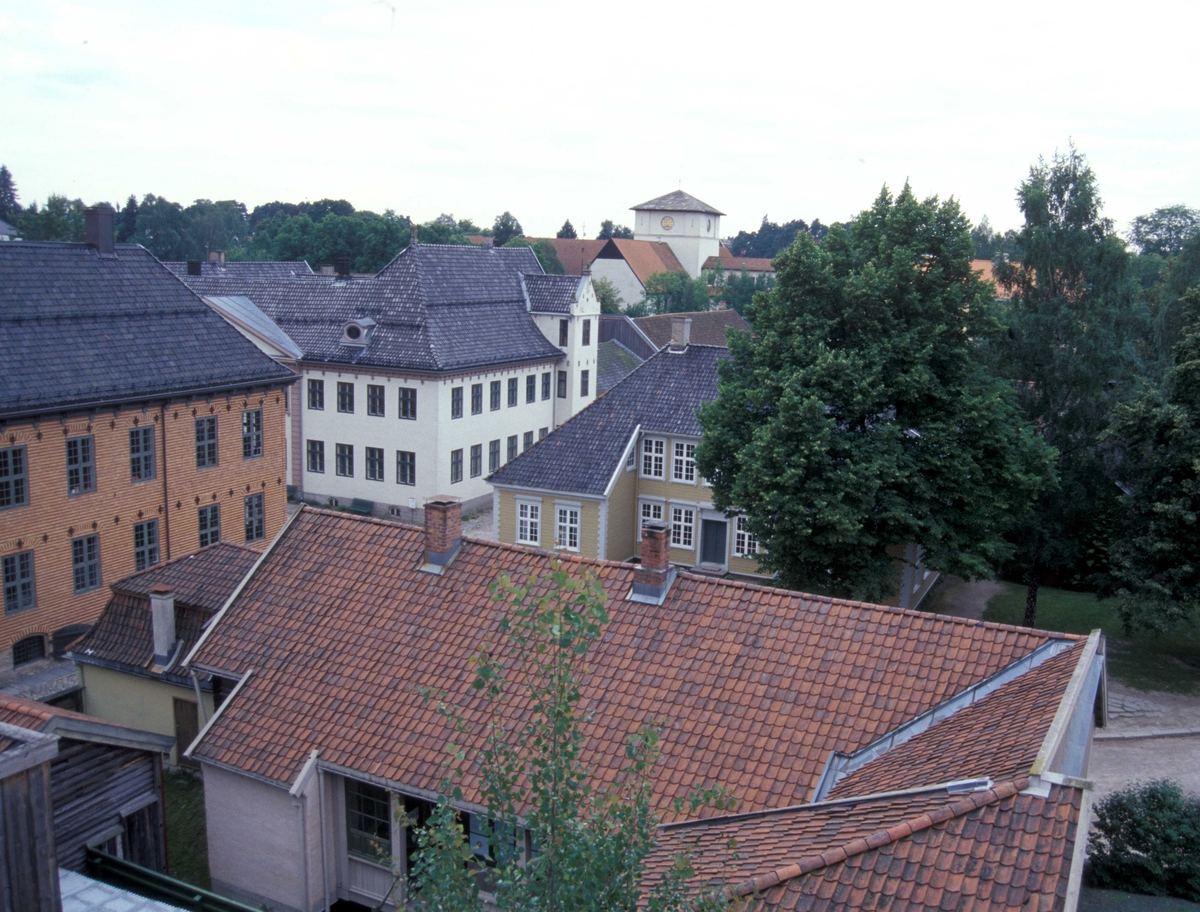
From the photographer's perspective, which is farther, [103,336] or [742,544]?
[742,544]

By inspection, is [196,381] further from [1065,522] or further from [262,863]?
[1065,522]

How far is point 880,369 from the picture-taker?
23.2 metres

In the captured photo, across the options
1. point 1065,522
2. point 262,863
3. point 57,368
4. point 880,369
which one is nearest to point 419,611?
point 262,863

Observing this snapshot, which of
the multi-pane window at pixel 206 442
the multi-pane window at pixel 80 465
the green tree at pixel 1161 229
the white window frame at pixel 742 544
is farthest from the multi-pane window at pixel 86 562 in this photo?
the green tree at pixel 1161 229

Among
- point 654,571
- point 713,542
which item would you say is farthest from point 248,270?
point 654,571

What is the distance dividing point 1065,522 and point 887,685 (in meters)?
18.7

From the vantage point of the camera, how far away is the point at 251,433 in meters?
32.1

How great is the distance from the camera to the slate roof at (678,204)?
110m

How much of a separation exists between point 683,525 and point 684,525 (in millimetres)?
35

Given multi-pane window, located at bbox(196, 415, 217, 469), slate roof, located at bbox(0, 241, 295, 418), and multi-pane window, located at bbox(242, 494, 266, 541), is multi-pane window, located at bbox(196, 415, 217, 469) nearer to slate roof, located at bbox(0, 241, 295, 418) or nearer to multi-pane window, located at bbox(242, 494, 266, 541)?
slate roof, located at bbox(0, 241, 295, 418)

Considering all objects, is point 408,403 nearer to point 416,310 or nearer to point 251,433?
point 416,310

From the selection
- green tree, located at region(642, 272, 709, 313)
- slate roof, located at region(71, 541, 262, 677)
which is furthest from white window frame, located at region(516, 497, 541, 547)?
green tree, located at region(642, 272, 709, 313)

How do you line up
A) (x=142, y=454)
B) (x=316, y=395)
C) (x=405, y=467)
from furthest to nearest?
(x=316, y=395)
(x=405, y=467)
(x=142, y=454)

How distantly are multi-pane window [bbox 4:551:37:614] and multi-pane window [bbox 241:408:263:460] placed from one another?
25.5 feet
